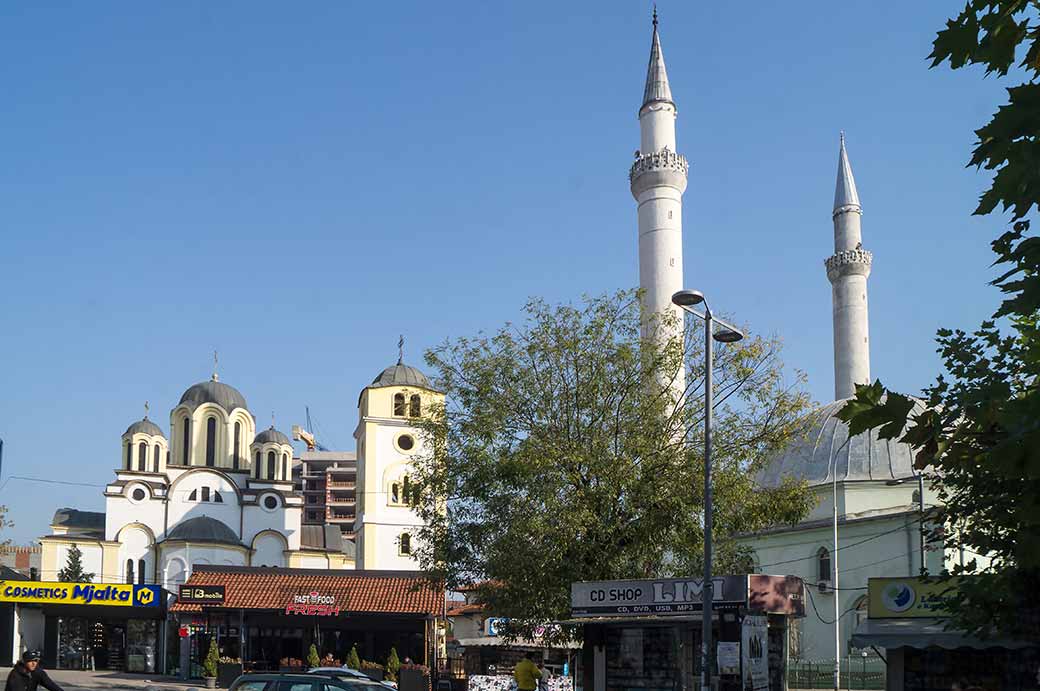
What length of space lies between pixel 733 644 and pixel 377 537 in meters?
51.8

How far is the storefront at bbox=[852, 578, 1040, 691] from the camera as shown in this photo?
16.7 meters

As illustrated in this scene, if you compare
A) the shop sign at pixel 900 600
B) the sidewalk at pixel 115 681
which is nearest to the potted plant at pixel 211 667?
the sidewalk at pixel 115 681

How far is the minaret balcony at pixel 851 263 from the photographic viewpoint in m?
68.4

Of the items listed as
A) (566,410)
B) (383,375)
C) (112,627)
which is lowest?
(112,627)

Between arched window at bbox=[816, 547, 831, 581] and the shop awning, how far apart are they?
33134 mm

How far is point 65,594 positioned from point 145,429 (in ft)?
99.0

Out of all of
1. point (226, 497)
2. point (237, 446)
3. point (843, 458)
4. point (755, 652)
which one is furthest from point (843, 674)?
point (237, 446)

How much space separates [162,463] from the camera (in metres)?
74.9

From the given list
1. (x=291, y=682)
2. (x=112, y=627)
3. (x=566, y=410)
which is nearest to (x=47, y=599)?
(x=112, y=627)

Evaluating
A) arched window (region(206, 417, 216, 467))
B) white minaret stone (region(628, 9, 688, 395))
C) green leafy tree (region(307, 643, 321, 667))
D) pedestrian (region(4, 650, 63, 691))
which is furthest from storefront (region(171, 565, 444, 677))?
arched window (region(206, 417, 216, 467))

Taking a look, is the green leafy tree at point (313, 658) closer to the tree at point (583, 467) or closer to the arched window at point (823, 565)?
the tree at point (583, 467)

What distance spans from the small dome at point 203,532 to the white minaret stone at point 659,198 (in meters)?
29.0

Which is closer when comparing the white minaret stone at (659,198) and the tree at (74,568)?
the white minaret stone at (659,198)

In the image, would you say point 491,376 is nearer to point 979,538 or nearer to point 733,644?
point 733,644
